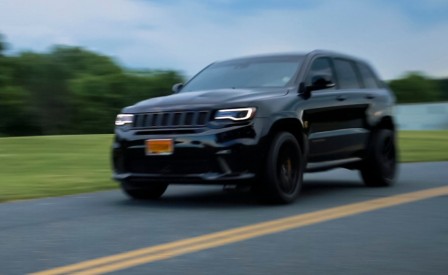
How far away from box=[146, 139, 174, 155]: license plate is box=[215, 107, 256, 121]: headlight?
571mm

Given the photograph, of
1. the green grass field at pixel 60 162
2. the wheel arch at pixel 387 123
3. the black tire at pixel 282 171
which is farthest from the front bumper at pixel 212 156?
the wheel arch at pixel 387 123

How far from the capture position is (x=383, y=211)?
27.1ft

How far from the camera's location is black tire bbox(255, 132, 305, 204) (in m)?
8.40

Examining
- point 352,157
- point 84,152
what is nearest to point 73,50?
point 84,152


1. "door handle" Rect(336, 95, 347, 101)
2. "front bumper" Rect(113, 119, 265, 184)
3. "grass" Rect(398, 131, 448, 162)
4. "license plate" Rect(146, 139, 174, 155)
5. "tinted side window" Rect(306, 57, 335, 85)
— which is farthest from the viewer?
"grass" Rect(398, 131, 448, 162)

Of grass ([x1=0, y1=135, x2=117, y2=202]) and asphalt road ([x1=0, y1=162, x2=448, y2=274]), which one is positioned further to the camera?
grass ([x1=0, y1=135, x2=117, y2=202])

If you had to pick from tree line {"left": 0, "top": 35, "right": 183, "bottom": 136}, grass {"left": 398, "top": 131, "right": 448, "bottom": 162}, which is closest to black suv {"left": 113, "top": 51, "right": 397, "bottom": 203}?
grass {"left": 398, "top": 131, "right": 448, "bottom": 162}

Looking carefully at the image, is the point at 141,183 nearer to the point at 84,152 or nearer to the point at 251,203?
the point at 251,203

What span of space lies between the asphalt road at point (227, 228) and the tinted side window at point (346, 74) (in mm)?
1437

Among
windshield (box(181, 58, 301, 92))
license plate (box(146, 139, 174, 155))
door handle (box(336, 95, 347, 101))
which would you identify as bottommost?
license plate (box(146, 139, 174, 155))

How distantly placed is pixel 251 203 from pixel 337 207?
0.99 m

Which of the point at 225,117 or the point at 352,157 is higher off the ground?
the point at 225,117

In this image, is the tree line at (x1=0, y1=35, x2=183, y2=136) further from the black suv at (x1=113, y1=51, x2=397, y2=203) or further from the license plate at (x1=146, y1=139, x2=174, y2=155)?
the license plate at (x1=146, y1=139, x2=174, y2=155)

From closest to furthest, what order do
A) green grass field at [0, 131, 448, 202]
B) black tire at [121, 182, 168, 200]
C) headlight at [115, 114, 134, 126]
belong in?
1. headlight at [115, 114, 134, 126]
2. black tire at [121, 182, 168, 200]
3. green grass field at [0, 131, 448, 202]
